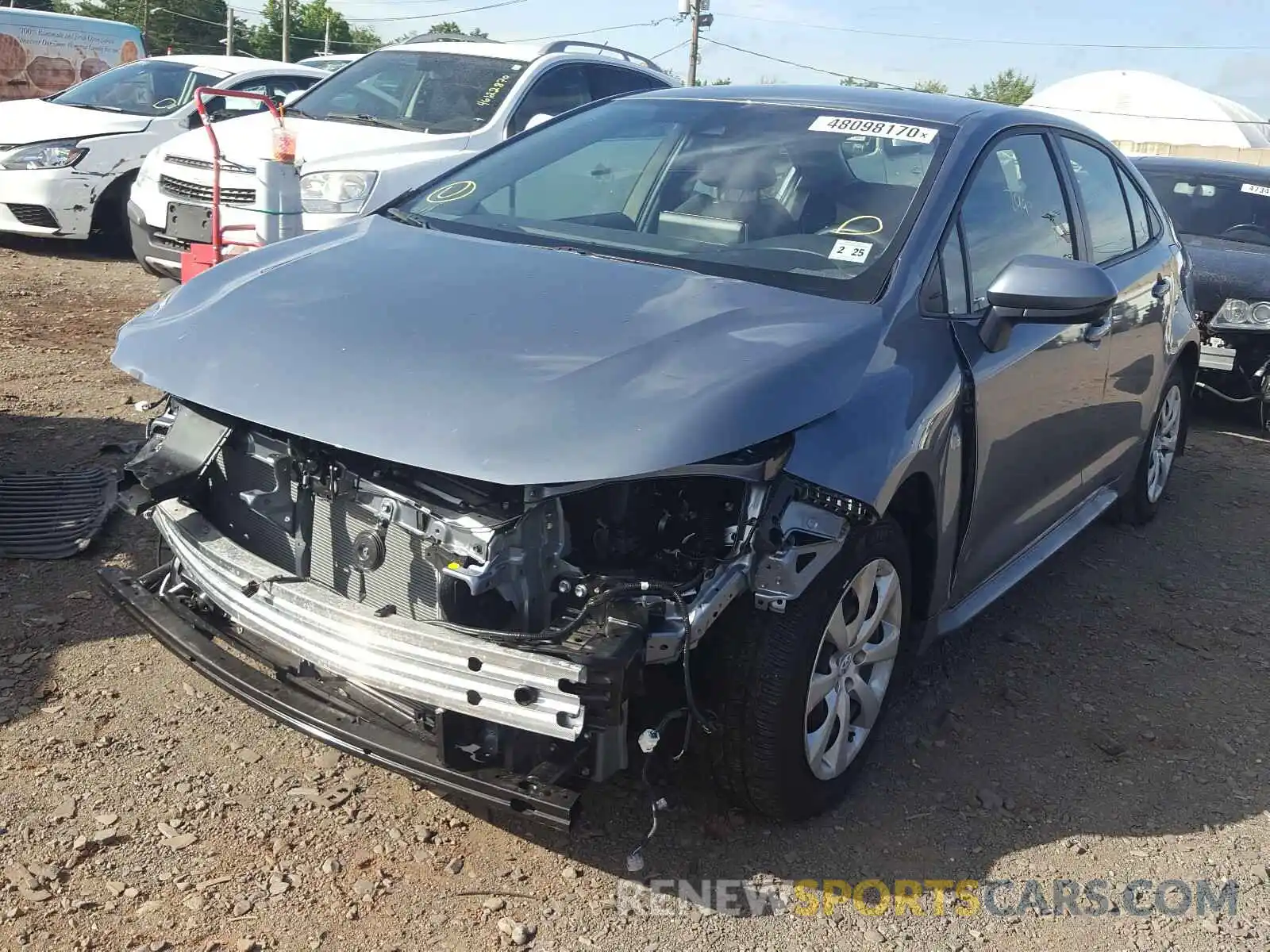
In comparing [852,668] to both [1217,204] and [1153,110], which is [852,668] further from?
[1153,110]

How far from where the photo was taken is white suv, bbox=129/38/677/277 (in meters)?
7.02

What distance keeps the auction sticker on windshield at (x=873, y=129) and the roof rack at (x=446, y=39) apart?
5.56 m

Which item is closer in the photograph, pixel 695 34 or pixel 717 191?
pixel 717 191

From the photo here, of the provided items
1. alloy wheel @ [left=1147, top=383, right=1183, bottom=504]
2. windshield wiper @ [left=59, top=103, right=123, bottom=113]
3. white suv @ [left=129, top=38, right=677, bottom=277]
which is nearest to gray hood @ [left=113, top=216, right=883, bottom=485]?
alloy wheel @ [left=1147, top=383, right=1183, bottom=504]

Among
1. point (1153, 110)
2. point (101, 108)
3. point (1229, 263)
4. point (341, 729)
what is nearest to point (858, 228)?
point (341, 729)

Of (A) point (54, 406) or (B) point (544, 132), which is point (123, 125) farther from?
(B) point (544, 132)

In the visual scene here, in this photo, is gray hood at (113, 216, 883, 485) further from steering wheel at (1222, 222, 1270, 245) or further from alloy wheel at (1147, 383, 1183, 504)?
steering wheel at (1222, 222, 1270, 245)

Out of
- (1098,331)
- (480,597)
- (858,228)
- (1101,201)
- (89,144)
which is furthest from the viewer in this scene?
(89,144)

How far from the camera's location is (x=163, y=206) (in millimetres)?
7648

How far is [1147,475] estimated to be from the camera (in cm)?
541

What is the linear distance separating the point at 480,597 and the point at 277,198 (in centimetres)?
405

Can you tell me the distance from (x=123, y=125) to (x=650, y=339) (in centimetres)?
836

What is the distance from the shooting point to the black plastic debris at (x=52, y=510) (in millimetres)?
4141

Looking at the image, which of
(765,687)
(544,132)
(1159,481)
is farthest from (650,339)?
(1159,481)
